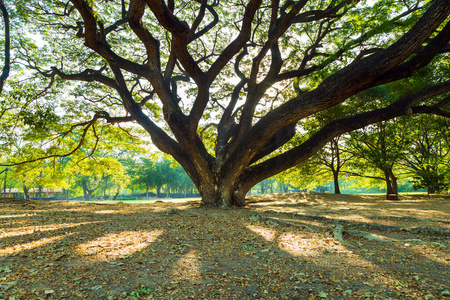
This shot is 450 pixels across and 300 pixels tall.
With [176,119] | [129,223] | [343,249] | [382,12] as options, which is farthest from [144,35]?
[382,12]

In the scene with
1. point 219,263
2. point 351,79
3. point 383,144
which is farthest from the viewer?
point 383,144

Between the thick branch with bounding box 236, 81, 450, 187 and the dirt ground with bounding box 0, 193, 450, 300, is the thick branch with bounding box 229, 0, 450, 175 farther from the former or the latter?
the dirt ground with bounding box 0, 193, 450, 300

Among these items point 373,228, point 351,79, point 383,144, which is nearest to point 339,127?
point 351,79

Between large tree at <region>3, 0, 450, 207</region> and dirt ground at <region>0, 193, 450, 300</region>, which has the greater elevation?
large tree at <region>3, 0, 450, 207</region>

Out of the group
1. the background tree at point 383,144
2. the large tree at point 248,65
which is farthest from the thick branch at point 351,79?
the background tree at point 383,144

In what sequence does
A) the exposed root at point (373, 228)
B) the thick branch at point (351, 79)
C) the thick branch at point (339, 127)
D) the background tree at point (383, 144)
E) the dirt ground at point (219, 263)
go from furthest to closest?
the background tree at point (383, 144)
the thick branch at point (339, 127)
the thick branch at point (351, 79)
the exposed root at point (373, 228)
the dirt ground at point (219, 263)

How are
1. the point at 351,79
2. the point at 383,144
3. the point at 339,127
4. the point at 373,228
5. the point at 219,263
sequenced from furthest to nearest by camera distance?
the point at 383,144
the point at 339,127
the point at 351,79
the point at 373,228
the point at 219,263

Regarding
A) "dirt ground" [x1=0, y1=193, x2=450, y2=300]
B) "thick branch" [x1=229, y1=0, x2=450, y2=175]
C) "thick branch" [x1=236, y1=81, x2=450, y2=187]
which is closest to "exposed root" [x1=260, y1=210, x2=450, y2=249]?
"dirt ground" [x1=0, y1=193, x2=450, y2=300]

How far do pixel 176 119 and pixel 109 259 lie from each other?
5.05m

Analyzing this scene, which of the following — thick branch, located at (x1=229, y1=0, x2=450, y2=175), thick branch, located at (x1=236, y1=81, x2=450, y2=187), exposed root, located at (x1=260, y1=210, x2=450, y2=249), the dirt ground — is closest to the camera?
the dirt ground

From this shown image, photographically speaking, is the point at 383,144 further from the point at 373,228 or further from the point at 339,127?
the point at 373,228

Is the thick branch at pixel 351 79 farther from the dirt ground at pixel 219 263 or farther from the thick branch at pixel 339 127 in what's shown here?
the dirt ground at pixel 219 263

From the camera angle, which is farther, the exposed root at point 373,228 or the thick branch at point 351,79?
the thick branch at point 351,79

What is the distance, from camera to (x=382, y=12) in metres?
7.27
